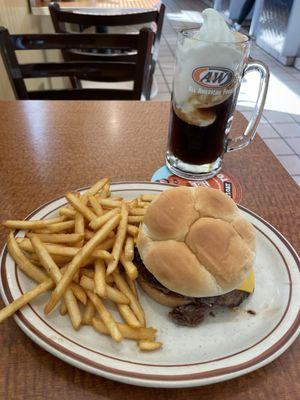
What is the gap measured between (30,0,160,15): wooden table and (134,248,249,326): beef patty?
291 cm

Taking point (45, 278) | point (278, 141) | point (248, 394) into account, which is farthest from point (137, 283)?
point (278, 141)

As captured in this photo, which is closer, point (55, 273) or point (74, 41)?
point (55, 273)

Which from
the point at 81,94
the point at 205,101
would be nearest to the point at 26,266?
the point at 205,101

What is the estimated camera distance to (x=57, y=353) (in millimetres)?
664

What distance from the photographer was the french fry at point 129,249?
2.74 ft

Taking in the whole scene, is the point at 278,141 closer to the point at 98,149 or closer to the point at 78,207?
the point at 98,149

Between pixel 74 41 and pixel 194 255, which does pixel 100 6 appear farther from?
pixel 194 255

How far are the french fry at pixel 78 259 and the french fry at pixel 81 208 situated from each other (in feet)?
0.18

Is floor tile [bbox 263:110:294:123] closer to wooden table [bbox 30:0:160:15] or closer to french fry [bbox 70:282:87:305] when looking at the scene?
wooden table [bbox 30:0:160:15]

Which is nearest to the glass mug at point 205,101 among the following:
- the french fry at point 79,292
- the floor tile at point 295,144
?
the french fry at point 79,292

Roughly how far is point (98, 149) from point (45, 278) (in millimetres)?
694

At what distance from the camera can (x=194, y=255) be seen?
0.78 metres

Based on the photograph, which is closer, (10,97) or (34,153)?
(34,153)

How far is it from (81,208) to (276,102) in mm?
4036
